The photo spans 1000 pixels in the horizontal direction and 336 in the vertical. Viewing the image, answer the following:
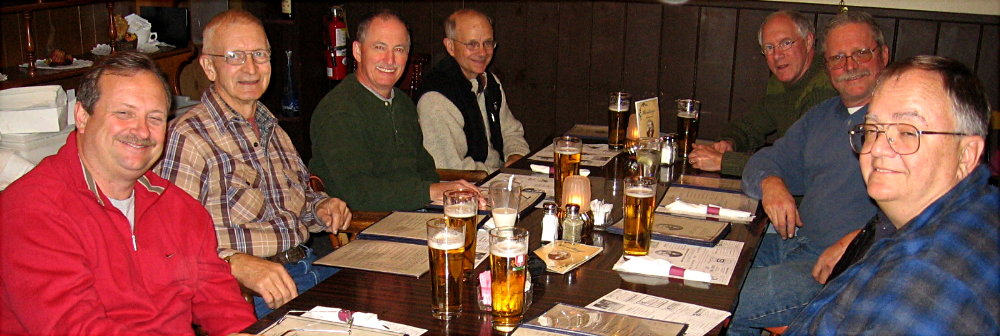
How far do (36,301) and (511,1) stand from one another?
3.88 meters

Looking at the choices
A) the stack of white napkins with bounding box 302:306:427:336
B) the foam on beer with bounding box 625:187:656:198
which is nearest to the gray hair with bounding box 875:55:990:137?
the foam on beer with bounding box 625:187:656:198

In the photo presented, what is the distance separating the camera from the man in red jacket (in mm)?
1616

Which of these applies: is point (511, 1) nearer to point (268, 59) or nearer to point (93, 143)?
point (268, 59)

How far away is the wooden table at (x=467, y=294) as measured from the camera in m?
1.64

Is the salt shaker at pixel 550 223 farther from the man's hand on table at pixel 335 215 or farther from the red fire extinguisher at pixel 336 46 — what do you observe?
the red fire extinguisher at pixel 336 46

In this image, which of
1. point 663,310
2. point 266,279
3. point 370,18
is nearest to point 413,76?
point 370,18

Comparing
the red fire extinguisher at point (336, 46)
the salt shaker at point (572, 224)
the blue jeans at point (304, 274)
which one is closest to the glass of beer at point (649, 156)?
the salt shaker at point (572, 224)

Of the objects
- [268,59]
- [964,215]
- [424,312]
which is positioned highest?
[268,59]

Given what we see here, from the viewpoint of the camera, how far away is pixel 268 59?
8.50ft

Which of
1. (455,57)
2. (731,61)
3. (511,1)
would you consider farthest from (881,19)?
(455,57)

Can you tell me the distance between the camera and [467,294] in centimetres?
177

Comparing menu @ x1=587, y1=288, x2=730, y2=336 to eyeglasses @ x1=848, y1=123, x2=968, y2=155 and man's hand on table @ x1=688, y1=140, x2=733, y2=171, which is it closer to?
eyeglasses @ x1=848, y1=123, x2=968, y2=155

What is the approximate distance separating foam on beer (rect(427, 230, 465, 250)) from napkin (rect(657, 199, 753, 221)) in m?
0.95

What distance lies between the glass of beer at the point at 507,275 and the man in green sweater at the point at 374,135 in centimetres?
103
